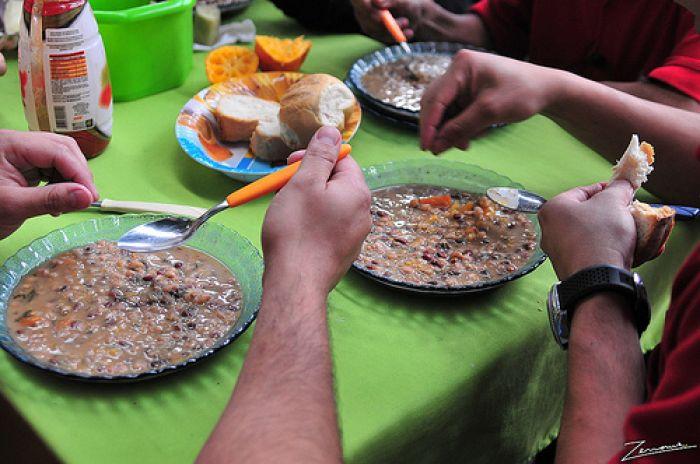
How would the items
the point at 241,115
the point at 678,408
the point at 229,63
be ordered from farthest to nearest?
the point at 229,63 < the point at 241,115 < the point at 678,408

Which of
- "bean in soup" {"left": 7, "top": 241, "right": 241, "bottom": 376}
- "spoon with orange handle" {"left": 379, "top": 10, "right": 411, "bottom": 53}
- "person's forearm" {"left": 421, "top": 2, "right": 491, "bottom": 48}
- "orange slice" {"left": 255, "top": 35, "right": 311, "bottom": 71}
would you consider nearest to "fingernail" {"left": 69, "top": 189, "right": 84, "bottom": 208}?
"bean in soup" {"left": 7, "top": 241, "right": 241, "bottom": 376}

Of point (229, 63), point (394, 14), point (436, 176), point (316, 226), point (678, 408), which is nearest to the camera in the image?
point (678, 408)

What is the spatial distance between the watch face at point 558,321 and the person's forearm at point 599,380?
27mm

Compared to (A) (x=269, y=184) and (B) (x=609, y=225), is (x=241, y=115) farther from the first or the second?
(B) (x=609, y=225)

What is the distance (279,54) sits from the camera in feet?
5.68

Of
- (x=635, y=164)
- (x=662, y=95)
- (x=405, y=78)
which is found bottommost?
(x=405, y=78)

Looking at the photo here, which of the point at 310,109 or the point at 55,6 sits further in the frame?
the point at 310,109

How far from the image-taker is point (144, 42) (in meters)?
1.57

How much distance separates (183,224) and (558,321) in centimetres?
58

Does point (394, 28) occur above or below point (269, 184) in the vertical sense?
below

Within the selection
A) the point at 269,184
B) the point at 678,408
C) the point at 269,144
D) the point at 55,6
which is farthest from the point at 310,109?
the point at 678,408

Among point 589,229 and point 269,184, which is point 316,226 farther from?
point 589,229

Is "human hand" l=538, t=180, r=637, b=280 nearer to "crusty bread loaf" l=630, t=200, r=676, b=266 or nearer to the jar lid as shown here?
"crusty bread loaf" l=630, t=200, r=676, b=266

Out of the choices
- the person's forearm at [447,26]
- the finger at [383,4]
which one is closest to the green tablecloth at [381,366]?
the finger at [383,4]
